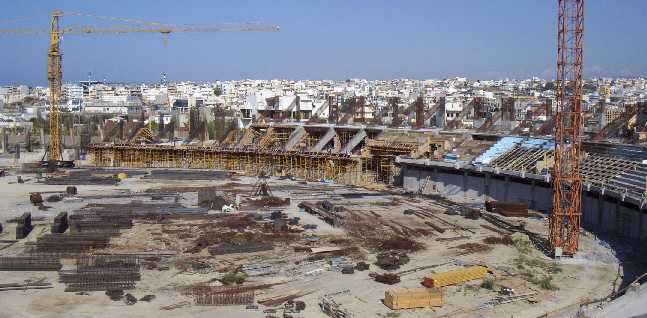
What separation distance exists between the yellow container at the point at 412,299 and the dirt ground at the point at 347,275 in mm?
165

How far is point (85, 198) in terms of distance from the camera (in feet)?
98.2

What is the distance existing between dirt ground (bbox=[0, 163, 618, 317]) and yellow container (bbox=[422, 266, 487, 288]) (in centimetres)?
23

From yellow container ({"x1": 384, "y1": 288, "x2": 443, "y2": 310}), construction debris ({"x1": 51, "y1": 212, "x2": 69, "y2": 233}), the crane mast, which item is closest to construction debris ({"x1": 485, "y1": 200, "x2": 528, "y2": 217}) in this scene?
yellow container ({"x1": 384, "y1": 288, "x2": 443, "y2": 310})

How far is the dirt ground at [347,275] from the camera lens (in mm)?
14711

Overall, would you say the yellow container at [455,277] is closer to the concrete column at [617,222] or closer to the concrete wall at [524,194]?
the concrete wall at [524,194]

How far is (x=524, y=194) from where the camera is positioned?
29219 mm

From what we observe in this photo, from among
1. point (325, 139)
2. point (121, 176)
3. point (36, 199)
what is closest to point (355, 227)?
point (36, 199)

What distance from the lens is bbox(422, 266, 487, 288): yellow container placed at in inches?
643

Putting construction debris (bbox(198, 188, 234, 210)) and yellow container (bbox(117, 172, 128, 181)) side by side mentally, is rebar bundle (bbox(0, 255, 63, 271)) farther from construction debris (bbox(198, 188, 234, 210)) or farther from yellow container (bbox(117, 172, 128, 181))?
yellow container (bbox(117, 172, 128, 181))

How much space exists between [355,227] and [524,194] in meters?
9.53

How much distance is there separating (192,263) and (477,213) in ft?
41.2

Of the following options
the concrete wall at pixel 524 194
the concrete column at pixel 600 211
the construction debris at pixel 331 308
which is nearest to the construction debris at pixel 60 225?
the construction debris at pixel 331 308

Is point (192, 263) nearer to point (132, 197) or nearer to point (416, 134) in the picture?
point (132, 197)

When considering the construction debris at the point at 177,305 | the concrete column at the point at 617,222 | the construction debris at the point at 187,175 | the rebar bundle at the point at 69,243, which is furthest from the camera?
the construction debris at the point at 187,175
